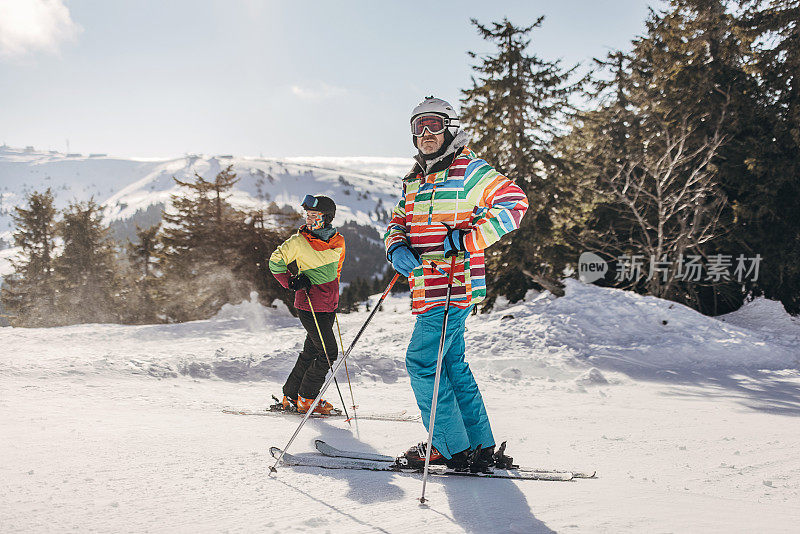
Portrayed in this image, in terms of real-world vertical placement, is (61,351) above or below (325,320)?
below

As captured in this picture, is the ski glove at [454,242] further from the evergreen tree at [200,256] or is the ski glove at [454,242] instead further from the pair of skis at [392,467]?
the evergreen tree at [200,256]

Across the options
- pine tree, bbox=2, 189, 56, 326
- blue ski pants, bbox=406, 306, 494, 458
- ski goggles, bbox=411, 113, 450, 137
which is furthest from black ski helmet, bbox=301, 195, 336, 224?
pine tree, bbox=2, 189, 56, 326

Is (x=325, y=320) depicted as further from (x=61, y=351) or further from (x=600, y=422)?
(x=61, y=351)

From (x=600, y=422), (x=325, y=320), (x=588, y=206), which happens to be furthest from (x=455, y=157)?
(x=588, y=206)

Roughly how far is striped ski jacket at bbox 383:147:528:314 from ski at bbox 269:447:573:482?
96 centimetres

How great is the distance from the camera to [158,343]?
30.5ft

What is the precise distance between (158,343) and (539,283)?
1105cm

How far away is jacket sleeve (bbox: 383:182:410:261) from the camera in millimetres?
3047

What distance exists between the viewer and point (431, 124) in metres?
3.07

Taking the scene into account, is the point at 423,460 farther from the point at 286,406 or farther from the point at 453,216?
the point at 286,406

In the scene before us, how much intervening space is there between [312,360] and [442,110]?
3.00 meters

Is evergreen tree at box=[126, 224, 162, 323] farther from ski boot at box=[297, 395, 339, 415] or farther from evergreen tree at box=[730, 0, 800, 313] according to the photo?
evergreen tree at box=[730, 0, 800, 313]

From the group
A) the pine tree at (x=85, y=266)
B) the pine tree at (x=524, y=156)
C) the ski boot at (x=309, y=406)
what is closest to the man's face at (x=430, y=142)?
the ski boot at (x=309, y=406)

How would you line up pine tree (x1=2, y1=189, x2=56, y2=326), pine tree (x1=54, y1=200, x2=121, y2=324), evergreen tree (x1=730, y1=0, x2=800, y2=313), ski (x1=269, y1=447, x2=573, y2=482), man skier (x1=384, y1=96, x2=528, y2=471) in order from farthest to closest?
pine tree (x1=54, y1=200, x2=121, y2=324), pine tree (x1=2, y1=189, x2=56, y2=326), evergreen tree (x1=730, y1=0, x2=800, y2=313), man skier (x1=384, y1=96, x2=528, y2=471), ski (x1=269, y1=447, x2=573, y2=482)
